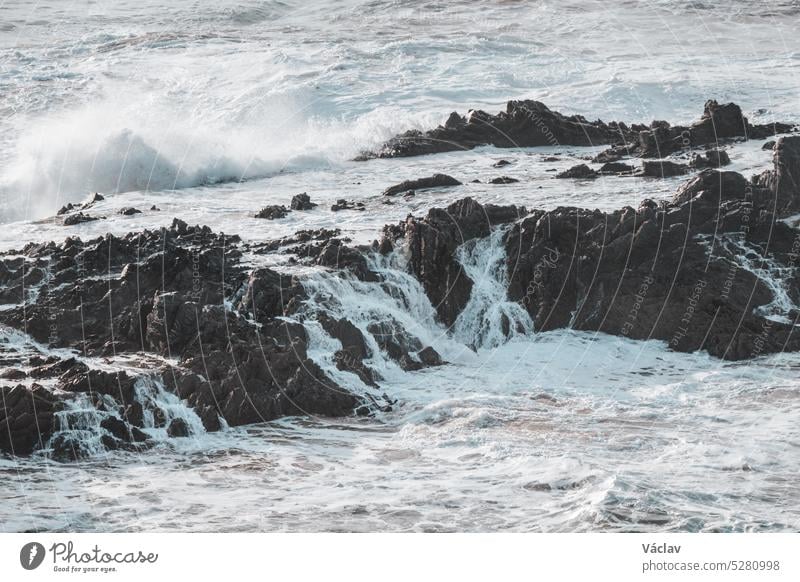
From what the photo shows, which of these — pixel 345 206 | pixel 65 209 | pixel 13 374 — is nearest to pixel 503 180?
pixel 345 206

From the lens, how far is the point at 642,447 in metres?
22.4

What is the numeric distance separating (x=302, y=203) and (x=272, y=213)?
40.0 inches

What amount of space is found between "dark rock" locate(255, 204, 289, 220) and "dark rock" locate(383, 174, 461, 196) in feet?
9.25

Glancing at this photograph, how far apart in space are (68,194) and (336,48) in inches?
697

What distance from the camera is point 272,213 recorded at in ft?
105

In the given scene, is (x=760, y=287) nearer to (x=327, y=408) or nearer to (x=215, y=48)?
(x=327, y=408)

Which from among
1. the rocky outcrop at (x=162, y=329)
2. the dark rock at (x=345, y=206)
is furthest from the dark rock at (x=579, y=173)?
the rocky outcrop at (x=162, y=329)

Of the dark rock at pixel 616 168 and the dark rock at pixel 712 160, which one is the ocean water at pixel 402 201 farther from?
the dark rock at pixel 616 168

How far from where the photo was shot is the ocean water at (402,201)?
20328 mm

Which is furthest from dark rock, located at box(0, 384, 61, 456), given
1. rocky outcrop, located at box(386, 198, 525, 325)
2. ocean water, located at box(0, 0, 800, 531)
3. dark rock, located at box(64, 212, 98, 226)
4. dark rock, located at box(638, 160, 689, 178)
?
dark rock, located at box(638, 160, 689, 178)

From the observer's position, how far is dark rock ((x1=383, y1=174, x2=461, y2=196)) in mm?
33781

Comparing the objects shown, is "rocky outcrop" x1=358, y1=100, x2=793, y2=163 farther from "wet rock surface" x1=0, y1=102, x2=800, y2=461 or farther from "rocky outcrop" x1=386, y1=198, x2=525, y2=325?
"rocky outcrop" x1=386, y1=198, x2=525, y2=325

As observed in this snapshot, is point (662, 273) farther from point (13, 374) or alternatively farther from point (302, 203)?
point (13, 374)

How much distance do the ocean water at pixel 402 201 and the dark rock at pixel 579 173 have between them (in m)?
0.60
